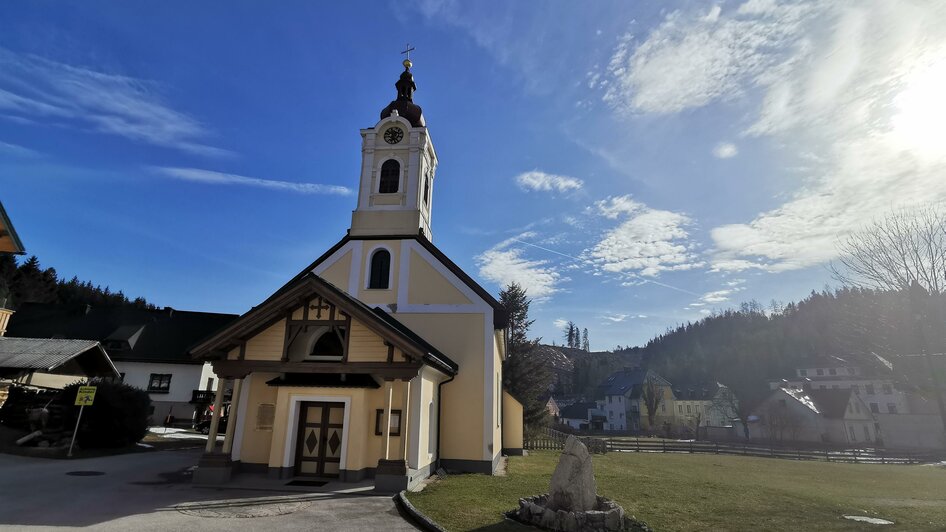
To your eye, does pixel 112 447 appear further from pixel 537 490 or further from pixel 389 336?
pixel 537 490

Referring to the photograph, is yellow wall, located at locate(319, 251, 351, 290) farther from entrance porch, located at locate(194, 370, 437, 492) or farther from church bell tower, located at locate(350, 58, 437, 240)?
entrance porch, located at locate(194, 370, 437, 492)

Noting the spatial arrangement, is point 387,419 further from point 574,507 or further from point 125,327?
point 125,327

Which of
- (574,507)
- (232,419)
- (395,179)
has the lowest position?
(574,507)

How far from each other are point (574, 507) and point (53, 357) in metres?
26.2

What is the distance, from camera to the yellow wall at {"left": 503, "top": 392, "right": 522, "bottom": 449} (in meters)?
25.3

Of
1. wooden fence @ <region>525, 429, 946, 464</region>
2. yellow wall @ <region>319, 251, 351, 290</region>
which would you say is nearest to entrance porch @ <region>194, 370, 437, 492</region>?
yellow wall @ <region>319, 251, 351, 290</region>

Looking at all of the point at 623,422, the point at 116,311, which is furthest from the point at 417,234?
the point at 623,422

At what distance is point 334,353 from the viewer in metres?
14.7

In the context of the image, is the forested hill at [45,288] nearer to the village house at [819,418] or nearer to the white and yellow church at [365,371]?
the white and yellow church at [365,371]

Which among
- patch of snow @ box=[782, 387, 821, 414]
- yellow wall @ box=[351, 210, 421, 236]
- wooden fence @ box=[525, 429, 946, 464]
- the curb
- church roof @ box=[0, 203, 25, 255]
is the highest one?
yellow wall @ box=[351, 210, 421, 236]

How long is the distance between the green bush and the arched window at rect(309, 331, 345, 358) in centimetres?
1078

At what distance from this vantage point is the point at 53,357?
2203 centimetres

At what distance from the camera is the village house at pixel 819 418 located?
5591cm

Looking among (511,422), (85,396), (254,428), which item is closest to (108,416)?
(85,396)
